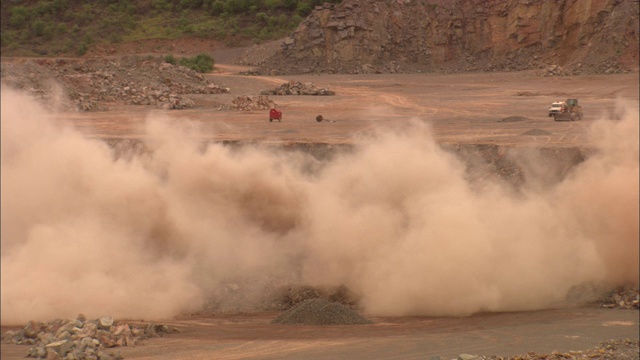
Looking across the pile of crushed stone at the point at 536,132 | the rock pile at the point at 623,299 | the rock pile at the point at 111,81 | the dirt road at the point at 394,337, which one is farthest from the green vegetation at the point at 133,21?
the dirt road at the point at 394,337

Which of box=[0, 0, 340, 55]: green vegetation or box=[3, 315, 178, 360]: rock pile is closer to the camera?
box=[3, 315, 178, 360]: rock pile

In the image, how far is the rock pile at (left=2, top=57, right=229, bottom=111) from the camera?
54.2 m

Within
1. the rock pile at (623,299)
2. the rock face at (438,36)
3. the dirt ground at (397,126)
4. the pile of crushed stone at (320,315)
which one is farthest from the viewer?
the rock face at (438,36)

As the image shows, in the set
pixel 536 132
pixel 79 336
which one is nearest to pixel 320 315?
pixel 79 336

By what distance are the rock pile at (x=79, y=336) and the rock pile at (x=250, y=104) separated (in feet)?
94.3

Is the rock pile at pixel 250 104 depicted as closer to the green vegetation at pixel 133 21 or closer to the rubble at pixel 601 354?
the rubble at pixel 601 354

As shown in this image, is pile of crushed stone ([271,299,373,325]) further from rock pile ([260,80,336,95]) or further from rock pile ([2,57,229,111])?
rock pile ([260,80,336,95])

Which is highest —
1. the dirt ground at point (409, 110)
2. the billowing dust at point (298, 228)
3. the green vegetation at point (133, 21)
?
the green vegetation at point (133, 21)

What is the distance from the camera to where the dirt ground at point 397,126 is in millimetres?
22016

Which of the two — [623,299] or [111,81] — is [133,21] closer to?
[111,81]

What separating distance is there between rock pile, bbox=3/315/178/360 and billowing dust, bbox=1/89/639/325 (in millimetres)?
2556

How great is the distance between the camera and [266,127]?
44312 mm

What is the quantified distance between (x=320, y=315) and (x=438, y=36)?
184 feet

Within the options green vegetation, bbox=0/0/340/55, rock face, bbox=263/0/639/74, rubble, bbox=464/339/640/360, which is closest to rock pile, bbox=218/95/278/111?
rock face, bbox=263/0/639/74
